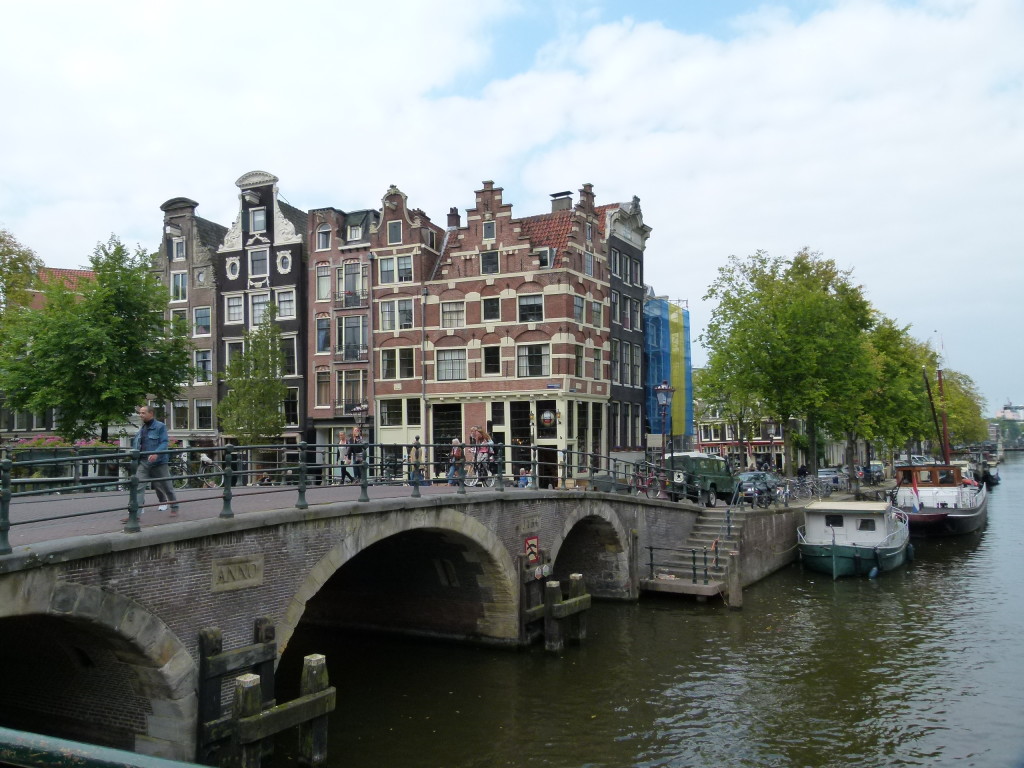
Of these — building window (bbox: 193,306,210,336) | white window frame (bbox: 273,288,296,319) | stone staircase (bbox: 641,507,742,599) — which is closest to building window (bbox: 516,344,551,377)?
stone staircase (bbox: 641,507,742,599)

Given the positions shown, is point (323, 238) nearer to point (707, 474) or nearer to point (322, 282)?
point (322, 282)

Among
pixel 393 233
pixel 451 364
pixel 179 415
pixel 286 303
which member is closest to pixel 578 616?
pixel 451 364

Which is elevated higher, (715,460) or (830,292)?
(830,292)

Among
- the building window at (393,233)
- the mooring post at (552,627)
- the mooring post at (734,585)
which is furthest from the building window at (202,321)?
the mooring post at (552,627)

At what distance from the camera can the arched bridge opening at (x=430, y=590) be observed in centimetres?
1733

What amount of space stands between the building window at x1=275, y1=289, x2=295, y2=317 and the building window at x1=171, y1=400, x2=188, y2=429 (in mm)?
6820

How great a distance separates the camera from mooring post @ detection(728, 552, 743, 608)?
2131cm

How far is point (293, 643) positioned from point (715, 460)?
19099mm

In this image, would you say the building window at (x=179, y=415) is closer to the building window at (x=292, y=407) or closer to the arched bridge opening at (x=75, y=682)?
the building window at (x=292, y=407)

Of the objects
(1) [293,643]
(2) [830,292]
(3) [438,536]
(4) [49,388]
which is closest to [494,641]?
(3) [438,536]

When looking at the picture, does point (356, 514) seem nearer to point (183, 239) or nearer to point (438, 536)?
point (438, 536)

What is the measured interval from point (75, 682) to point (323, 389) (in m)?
29.7

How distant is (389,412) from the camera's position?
3931 cm

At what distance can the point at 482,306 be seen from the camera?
3712cm
